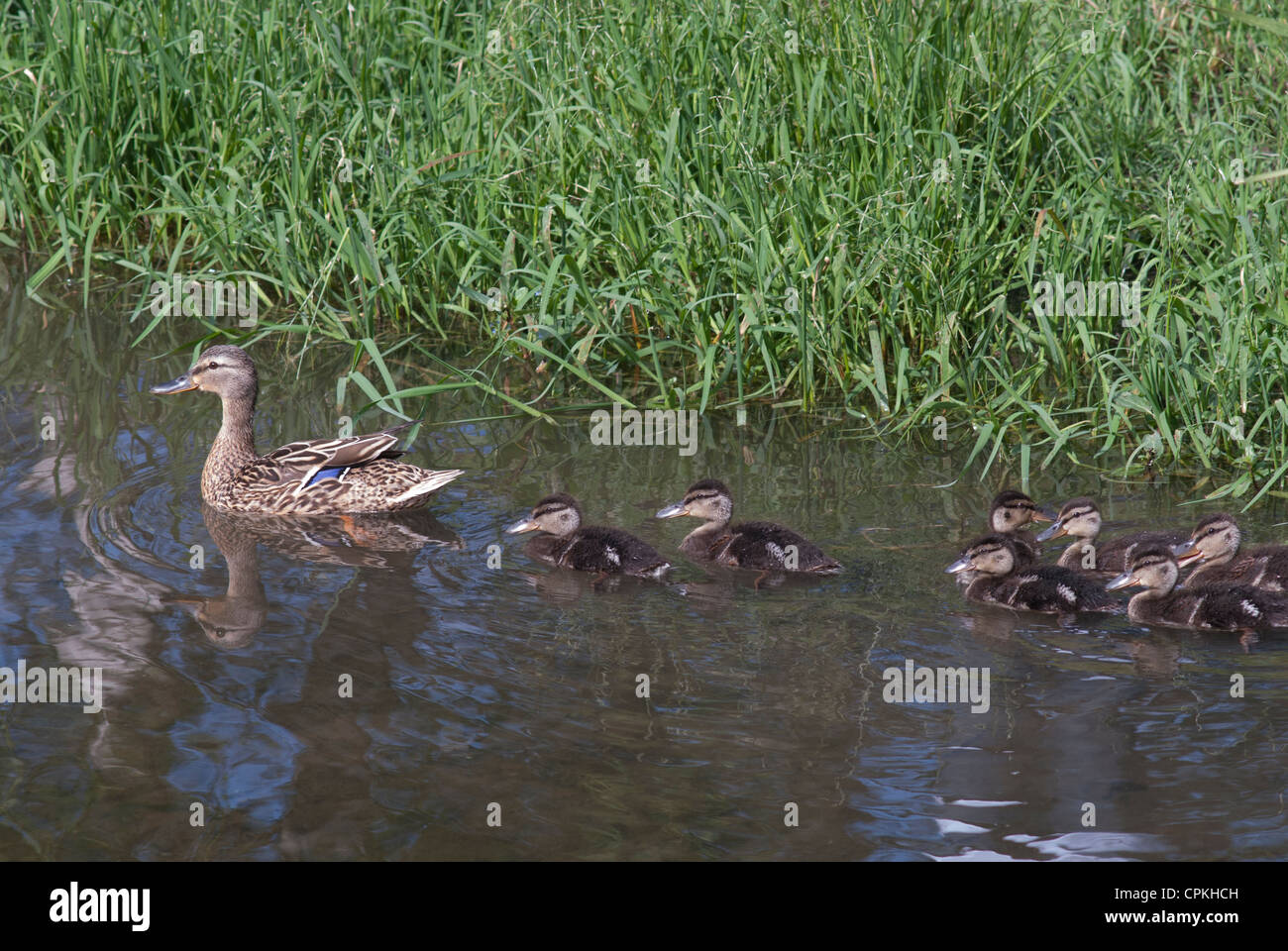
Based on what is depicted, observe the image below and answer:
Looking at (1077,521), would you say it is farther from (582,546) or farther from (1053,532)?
(582,546)

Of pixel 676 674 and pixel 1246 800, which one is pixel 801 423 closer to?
pixel 676 674

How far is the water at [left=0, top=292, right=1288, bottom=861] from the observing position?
4.60 metres

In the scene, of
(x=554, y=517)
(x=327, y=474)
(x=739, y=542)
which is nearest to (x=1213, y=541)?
(x=739, y=542)

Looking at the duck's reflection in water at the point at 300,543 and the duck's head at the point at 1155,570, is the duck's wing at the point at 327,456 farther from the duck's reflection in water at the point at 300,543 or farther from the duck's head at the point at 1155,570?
the duck's head at the point at 1155,570

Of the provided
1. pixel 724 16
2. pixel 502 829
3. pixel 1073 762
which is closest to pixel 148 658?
pixel 502 829

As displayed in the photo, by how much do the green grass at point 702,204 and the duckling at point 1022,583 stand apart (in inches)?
47.9

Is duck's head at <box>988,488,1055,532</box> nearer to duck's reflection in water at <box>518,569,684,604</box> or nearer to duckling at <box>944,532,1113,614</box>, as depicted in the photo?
duckling at <box>944,532,1113,614</box>

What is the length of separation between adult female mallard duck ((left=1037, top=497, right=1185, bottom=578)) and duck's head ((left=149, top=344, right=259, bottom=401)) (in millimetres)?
3684

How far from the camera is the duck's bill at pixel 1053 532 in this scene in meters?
6.68

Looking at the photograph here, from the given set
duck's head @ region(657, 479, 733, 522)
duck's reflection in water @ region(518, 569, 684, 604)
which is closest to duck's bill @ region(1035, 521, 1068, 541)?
duck's head @ region(657, 479, 733, 522)

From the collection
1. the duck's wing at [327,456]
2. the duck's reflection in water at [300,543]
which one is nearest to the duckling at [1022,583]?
the duck's reflection in water at [300,543]

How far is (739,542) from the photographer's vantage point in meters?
6.45

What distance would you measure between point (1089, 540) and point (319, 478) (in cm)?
337

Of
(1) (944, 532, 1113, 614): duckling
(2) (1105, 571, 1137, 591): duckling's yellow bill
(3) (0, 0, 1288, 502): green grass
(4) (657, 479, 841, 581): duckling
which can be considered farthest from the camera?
(3) (0, 0, 1288, 502): green grass
